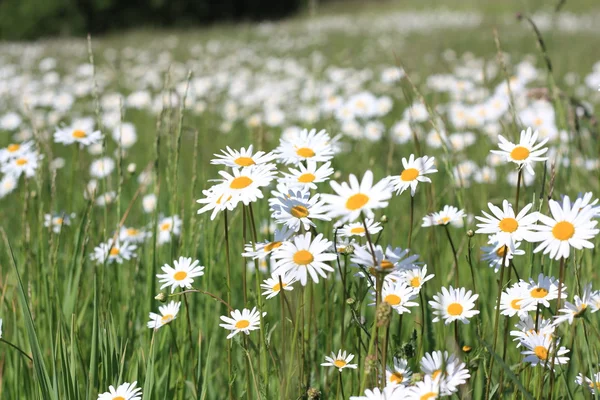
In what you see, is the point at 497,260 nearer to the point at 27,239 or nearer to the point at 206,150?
the point at 27,239

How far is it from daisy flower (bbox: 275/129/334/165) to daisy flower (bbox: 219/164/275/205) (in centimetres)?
14

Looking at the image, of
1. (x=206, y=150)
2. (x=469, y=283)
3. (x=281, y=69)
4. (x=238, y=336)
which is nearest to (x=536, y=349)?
(x=238, y=336)

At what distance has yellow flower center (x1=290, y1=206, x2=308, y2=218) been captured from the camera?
973 mm

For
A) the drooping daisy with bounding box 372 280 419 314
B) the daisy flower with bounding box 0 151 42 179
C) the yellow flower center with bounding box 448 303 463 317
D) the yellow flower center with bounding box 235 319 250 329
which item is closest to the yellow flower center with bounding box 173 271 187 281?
the yellow flower center with bounding box 235 319 250 329

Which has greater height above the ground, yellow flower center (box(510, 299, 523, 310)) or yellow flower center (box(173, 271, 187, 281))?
yellow flower center (box(510, 299, 523, 310))

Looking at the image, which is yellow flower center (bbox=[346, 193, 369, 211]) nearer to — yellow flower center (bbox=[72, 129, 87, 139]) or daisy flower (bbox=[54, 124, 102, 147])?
daisy flower (bbox=[54, 124, 102, 147])

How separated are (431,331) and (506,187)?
5.69 ft

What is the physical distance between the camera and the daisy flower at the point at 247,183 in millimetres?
976

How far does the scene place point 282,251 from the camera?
0.93 meters

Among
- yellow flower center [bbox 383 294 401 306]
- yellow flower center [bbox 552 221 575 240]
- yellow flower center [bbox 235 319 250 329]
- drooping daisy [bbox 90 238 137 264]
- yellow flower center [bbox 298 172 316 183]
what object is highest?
yellow flower center [bbox 298 172 316 183]

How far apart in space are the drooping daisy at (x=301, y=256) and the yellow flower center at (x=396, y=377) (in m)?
0.20

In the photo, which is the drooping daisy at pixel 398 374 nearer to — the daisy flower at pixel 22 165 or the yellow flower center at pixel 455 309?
the yellow flower center at pixel 455 309

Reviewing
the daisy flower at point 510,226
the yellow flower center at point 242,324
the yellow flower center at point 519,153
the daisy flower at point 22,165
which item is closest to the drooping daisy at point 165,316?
the yellow flower center at point 242,324

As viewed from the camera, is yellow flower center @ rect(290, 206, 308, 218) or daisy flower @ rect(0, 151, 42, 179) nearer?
yellow flower center @ rect(290, 206, 308, 218)
